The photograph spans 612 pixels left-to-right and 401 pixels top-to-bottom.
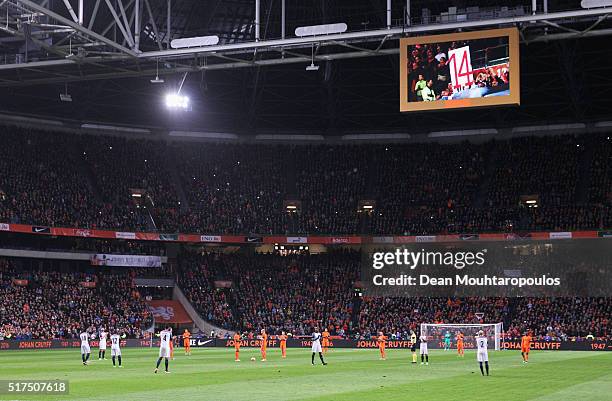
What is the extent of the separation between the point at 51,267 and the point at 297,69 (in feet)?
82.1

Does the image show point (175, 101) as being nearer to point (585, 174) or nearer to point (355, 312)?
point (355, 312)

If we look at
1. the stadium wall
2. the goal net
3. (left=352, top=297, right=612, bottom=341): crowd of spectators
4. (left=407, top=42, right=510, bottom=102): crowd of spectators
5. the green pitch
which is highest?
(left=407, top=42, right=510, bottom=102): crowd of spectators

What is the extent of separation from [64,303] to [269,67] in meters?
23.3

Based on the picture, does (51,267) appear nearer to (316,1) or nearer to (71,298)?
(71,298)

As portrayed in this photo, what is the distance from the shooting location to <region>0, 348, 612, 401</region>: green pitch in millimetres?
25203

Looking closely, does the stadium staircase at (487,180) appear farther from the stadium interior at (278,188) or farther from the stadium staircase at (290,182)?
the stadium staircase at (290,182)

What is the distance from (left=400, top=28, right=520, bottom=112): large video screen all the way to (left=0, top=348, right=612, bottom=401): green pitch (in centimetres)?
1117

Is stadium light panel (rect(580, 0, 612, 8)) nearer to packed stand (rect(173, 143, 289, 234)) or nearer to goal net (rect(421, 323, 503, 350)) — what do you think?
goal net (rect(421, 323, 503, 350))

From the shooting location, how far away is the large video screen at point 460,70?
1403 inches

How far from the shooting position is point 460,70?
120ft

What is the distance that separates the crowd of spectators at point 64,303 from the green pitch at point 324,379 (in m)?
14.7

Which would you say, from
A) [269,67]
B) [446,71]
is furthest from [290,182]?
[446,71]

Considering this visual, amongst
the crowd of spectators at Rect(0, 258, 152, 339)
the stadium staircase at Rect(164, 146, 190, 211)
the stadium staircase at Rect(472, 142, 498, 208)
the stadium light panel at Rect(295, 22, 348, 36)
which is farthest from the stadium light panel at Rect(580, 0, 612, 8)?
the stadium staircase at Rect(164, 146, 190, 211)

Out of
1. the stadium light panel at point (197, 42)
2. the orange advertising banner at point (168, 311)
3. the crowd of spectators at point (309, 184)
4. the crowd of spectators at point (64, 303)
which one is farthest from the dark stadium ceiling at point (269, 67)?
the orange advertising banner at point (168, 311)
